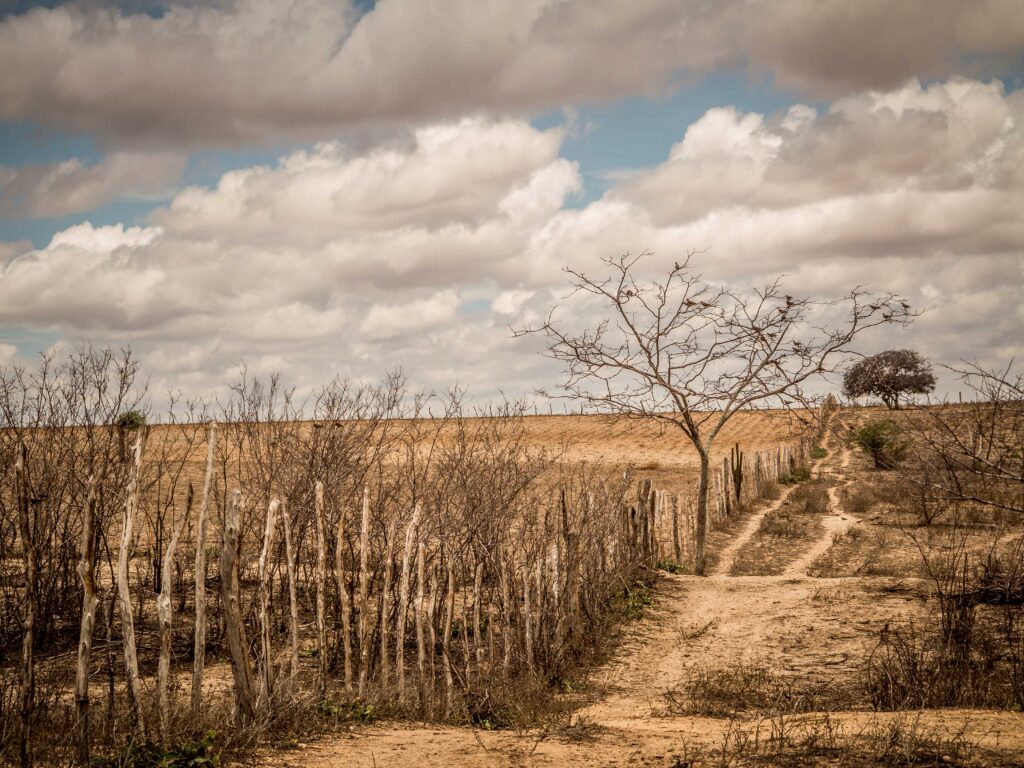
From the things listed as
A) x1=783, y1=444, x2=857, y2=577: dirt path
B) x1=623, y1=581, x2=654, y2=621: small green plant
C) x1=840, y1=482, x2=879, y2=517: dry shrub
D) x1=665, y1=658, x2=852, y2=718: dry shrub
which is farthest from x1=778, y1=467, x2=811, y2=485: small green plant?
x1=665, y1=658, x2=852, y2=718: dry shrub

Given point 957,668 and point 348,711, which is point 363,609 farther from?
point 957,668

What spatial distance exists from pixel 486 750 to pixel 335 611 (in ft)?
13.4

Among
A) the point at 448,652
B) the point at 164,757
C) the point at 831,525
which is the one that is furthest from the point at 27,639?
the point at 831,525

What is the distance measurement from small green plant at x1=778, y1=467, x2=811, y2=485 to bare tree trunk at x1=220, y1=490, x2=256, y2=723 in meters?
24.8

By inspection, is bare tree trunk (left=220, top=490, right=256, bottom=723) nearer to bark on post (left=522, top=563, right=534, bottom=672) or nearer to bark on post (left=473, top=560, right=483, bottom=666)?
bark on post (left=473, top=560, right=483, bottom=666)

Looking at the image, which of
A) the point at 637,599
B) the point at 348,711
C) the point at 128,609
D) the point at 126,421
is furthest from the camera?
the point at 637,599

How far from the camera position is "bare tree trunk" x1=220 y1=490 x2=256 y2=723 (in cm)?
516

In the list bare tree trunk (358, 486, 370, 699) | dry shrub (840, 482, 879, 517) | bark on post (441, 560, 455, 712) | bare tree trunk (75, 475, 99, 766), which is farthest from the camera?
dry shrub (840, 482, 879, 517)

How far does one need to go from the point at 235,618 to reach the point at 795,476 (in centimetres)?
2689

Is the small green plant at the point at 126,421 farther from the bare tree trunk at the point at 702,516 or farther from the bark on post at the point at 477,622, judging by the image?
the bare tree trunk at the point at 702,516

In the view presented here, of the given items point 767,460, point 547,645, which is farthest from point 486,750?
point 767,460

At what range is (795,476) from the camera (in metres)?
29.2

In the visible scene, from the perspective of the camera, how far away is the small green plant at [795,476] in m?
28.0

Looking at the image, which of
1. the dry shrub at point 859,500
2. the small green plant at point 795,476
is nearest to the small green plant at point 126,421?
the dry shrub at point 859,500
